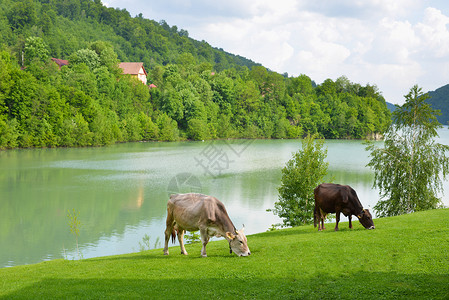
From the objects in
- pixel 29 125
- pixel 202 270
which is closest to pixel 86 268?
pixel 202 270

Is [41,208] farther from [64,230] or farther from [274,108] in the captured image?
[274,108]

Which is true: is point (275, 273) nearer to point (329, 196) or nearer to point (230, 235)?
point (230, 235)

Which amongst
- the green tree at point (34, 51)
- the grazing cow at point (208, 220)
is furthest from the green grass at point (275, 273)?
the green tree at point (34, 51)

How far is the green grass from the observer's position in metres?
8.58

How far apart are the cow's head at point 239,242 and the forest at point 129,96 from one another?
68742mm

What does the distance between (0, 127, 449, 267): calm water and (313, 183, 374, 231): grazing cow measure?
1023 cm

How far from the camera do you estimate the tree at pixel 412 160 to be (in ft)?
85.9

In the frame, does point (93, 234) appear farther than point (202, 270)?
Yes

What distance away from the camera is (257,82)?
152m

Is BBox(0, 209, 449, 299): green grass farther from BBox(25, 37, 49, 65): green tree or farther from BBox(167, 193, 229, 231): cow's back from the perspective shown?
BBox(25, 37, 49, 65): green tree

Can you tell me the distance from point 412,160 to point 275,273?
2056cm

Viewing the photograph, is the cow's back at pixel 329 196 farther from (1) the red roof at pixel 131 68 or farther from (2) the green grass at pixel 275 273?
(1) the red roof at pixel 131 68

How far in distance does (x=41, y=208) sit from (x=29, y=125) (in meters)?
47.4

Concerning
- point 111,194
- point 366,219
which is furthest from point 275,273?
point 111,194
